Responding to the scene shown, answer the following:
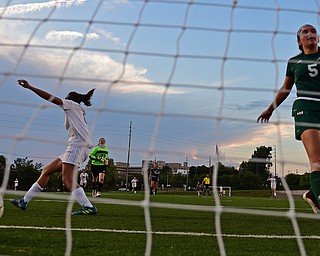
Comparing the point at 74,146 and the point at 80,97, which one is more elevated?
the point at 80,97

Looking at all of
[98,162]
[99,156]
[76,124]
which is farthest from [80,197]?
[98,162]

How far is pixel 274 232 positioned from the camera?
4965 millimetres

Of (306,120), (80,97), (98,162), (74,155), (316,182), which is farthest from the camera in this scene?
(98,162)

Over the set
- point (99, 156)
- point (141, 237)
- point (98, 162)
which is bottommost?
point (141, 237)

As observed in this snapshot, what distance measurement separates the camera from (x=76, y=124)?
591 cm

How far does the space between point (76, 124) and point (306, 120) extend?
2827 mm

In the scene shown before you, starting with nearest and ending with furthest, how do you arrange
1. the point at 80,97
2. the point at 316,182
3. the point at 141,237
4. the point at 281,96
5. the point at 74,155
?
1. the point at 316,182
2. the point at 141,237
3. the point at 281,96
4. the point at 74,155
5. the point at 80,97

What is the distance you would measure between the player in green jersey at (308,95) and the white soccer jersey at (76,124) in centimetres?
233

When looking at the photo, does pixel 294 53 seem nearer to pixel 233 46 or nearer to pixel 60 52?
pixel 233 46

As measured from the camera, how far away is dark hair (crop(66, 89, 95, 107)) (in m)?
5.90

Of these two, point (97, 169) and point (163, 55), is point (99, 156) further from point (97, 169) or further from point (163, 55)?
point (163, 55)

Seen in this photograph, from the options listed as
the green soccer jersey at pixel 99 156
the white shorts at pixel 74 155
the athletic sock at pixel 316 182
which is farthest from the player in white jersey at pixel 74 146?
the green soccer jersey at pixel 99 156

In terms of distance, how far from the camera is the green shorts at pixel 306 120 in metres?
3.91

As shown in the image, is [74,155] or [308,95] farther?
[74,155]
